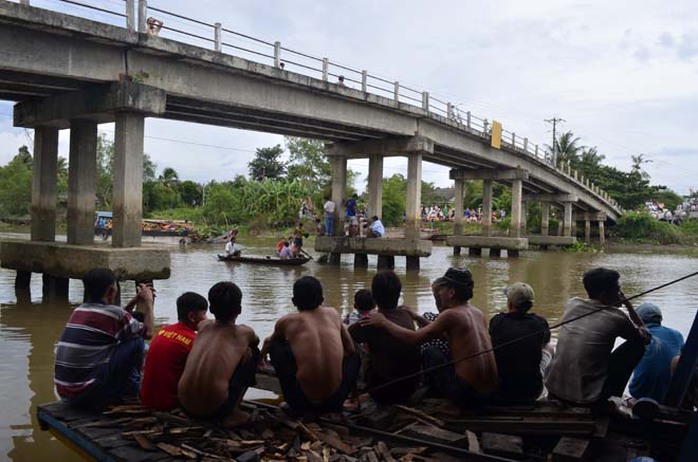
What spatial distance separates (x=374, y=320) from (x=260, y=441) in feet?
4.56

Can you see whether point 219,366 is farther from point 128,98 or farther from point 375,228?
point 375,228

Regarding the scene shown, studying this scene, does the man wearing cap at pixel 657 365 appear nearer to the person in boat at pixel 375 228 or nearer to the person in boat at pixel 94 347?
the person in boat at pixel 94 347

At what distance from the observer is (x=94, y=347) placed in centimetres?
527

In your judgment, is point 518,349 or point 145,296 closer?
point 518,349

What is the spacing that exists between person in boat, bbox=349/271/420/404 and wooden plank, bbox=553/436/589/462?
1.39 meters

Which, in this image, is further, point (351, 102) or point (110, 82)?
point (351, 102)

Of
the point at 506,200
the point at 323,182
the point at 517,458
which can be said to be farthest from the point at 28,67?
the point at 506,200

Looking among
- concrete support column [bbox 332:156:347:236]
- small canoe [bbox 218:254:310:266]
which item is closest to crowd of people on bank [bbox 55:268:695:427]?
small canoe [bbox 218:254:310:266]

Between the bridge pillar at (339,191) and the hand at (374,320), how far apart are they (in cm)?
1923

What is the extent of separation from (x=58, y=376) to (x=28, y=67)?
8.95 metres

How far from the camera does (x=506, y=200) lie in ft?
185

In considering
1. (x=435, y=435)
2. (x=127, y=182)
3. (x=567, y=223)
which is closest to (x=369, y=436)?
(x=435, y=435)

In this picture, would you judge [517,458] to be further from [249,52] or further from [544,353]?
[249,52]

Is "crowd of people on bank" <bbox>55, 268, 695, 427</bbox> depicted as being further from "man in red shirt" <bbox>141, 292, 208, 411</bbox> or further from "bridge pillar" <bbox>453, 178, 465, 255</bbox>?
"bridge pillar" <bbox>453, 178, 465, 255</bbox>
